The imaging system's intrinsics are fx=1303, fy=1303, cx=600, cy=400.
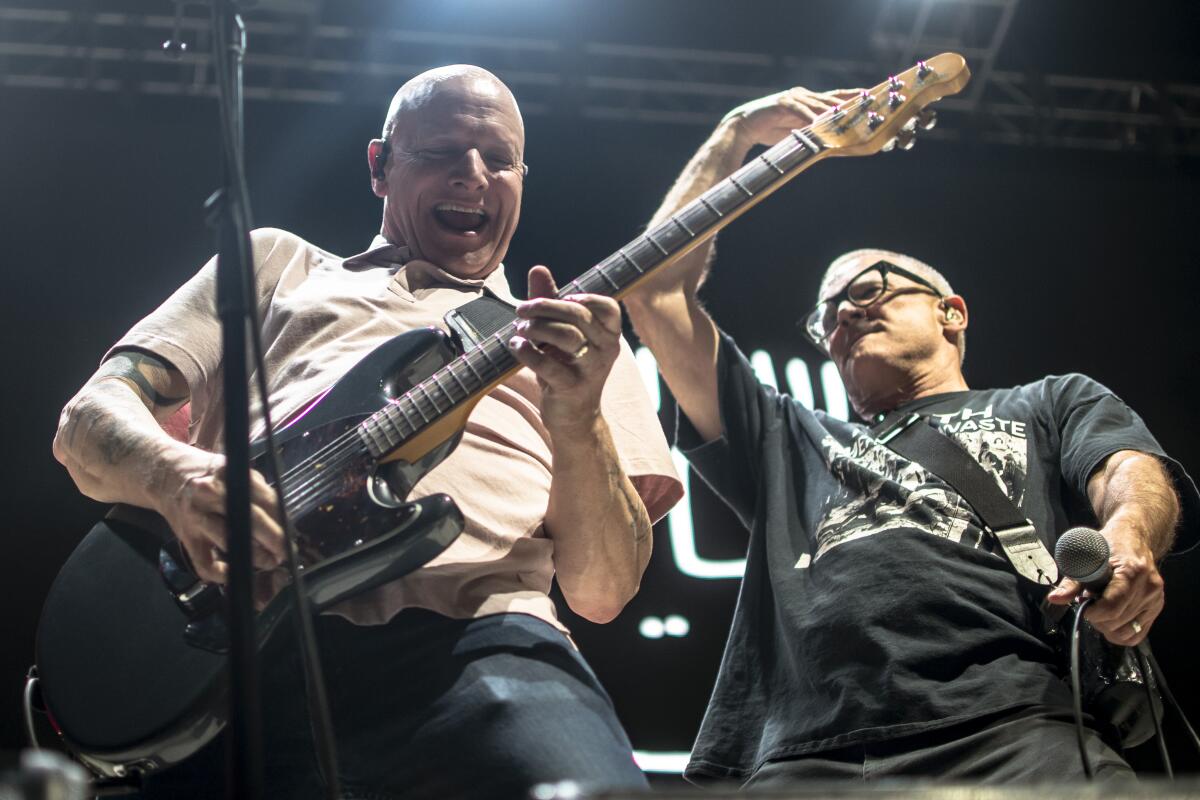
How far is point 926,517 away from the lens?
2.49 m

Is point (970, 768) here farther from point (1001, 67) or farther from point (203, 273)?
point (1001, 67)

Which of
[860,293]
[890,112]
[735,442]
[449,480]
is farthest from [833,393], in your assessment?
[449,480]

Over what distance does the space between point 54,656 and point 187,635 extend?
194 millimetres

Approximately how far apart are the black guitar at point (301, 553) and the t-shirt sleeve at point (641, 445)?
0.26 m

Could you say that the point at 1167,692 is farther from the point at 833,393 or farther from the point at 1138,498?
the point at 833,393

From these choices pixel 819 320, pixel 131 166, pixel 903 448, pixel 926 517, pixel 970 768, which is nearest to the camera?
pixel 970 768

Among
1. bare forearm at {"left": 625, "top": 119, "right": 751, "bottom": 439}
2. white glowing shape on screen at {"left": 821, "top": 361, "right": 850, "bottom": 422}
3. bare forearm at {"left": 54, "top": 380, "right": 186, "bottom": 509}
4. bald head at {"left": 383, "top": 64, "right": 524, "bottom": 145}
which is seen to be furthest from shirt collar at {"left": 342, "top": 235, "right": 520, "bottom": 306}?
white glowing shape on screen at {"left": 821, "top": 361, "right": 850, "bottom": 422}

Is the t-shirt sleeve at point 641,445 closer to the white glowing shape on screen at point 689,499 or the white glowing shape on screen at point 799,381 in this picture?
the white glowing shape on screen at point 689,499

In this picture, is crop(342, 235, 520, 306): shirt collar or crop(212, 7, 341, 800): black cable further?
crop(342, 235, 520, 306): shirt collar

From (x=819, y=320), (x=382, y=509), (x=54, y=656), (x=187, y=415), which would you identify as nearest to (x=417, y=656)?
(x=382, y=509)

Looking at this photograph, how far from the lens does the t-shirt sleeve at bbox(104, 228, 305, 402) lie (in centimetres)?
203

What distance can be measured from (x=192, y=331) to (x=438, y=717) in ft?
2.53

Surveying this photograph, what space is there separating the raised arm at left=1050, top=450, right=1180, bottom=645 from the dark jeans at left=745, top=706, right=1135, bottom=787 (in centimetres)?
19

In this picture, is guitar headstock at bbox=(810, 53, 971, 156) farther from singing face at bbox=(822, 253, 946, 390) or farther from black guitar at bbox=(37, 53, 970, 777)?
black guitar at bbox=(37, 53, 970, 777)
